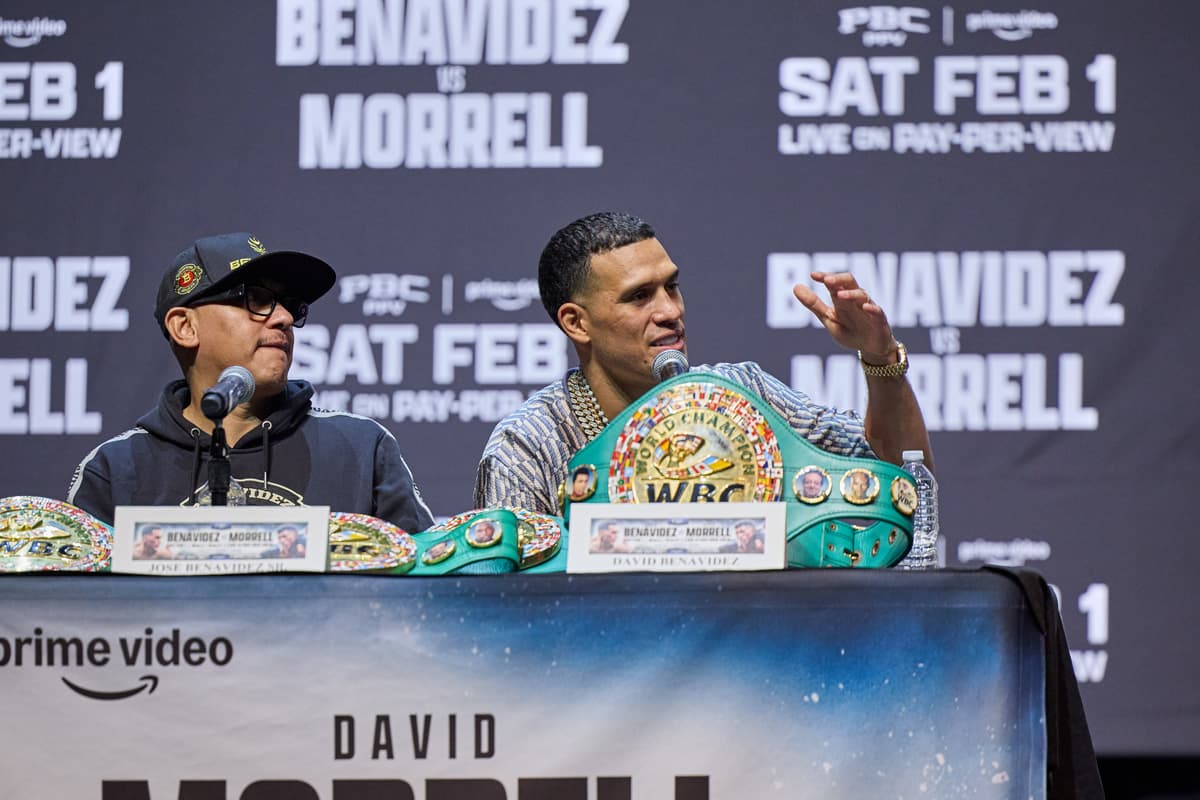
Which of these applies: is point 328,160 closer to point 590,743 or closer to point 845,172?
point 845,172

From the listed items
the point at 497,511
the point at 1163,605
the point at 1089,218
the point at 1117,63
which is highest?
the point at 1117,63

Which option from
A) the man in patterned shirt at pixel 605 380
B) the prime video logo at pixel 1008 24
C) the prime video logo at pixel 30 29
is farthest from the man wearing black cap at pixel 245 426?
the prime video logo at pixel 1008 24

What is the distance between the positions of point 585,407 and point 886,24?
1654 millimetres

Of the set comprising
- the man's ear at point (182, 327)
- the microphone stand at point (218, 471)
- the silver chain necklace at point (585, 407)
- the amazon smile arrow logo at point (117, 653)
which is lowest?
the amazon smile arrow logo at point (117, 653)

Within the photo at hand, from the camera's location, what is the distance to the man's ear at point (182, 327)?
93.5 inches

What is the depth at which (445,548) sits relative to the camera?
165 centimetres

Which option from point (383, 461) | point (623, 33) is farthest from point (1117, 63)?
point (383, 461)

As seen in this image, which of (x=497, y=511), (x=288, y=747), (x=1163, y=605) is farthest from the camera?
(x=1163, y=605)

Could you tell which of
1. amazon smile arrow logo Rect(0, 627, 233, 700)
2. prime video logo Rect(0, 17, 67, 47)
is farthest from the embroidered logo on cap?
prime video logo Rect(0, 17, 67, 47)

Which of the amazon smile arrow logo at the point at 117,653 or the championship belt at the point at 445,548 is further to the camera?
the championship belt at the point at 445,548

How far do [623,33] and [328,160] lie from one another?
0.77 m

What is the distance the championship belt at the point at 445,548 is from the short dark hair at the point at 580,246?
2.57ft

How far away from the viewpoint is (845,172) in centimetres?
356

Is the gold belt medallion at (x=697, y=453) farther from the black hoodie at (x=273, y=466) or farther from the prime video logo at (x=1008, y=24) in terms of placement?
the prime video logo at (x=1008, y=24)
